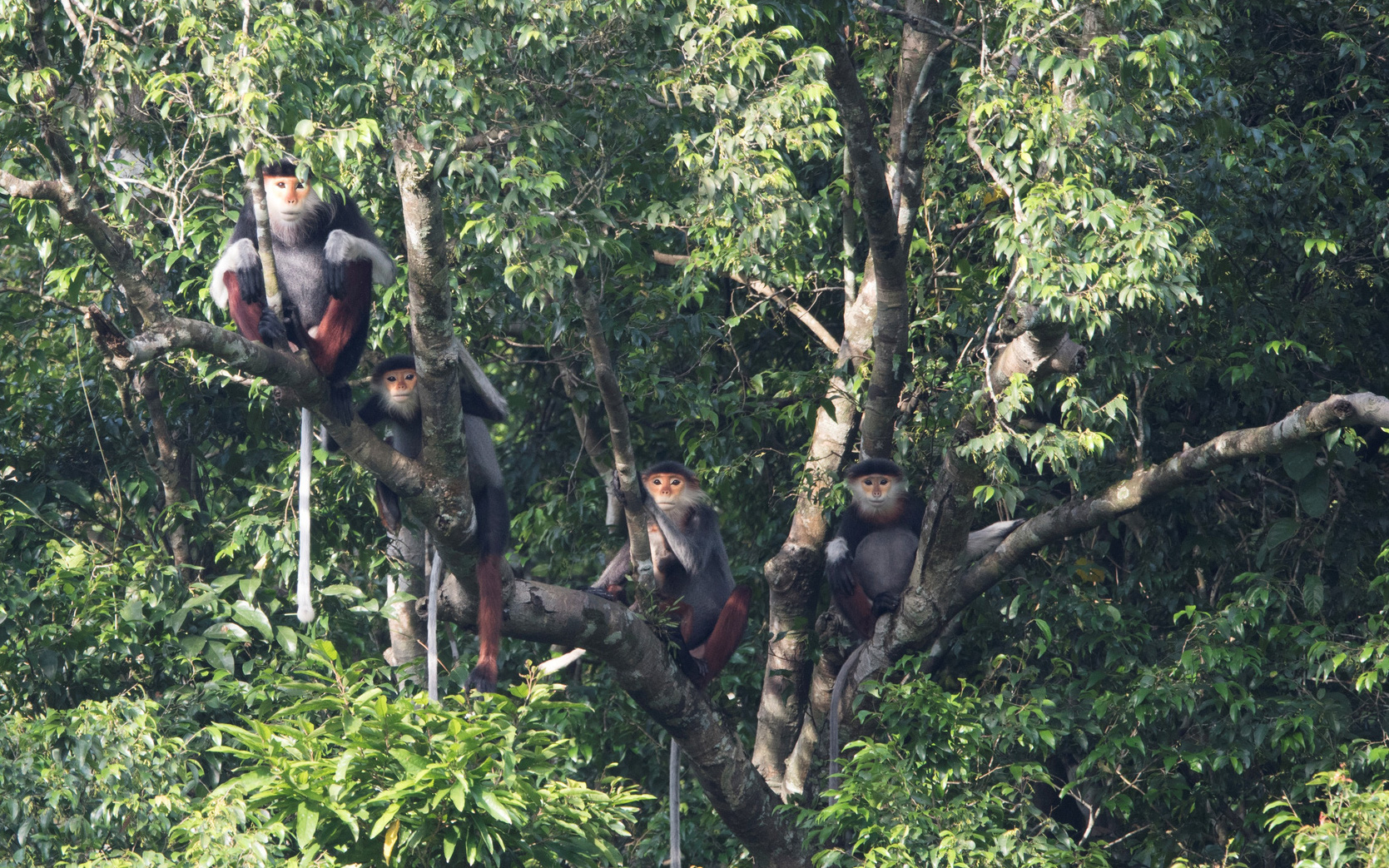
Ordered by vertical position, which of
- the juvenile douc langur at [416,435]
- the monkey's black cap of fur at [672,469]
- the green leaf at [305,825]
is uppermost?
the juvenile douc langur at [416,435]

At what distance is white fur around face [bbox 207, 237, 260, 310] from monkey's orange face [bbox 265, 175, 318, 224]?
388 mm

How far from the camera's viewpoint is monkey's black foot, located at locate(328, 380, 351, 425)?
11.8 ft

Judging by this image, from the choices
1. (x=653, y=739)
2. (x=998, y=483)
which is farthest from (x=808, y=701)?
(x=998, y=483)

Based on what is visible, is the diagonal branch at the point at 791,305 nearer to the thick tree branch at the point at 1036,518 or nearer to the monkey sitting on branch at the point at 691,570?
the monkey sitting on branch at the point at 691,570

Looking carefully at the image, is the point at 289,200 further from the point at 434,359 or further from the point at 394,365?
the point at 434,359

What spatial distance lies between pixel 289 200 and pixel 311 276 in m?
0.31

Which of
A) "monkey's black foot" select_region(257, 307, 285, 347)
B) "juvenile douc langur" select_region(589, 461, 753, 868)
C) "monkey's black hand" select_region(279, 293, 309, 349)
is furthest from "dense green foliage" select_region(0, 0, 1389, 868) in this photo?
"monkey's black hand" select_region(279, 293, 309, 349)

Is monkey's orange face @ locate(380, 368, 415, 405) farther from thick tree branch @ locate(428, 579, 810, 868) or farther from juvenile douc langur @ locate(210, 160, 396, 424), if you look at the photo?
thick tree branch @ locate(428, 579, 810, 868)

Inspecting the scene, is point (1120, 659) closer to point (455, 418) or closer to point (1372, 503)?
point (1372, 503)

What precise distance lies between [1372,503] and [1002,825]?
1694 mm

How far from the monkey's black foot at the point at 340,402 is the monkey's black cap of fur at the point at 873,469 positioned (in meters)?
2.50

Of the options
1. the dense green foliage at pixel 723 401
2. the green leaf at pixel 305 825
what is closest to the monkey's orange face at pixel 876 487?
the dense green foliage at pixel 723 401

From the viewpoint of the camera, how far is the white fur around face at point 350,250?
4.19 meters

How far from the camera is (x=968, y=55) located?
486 centimetres
